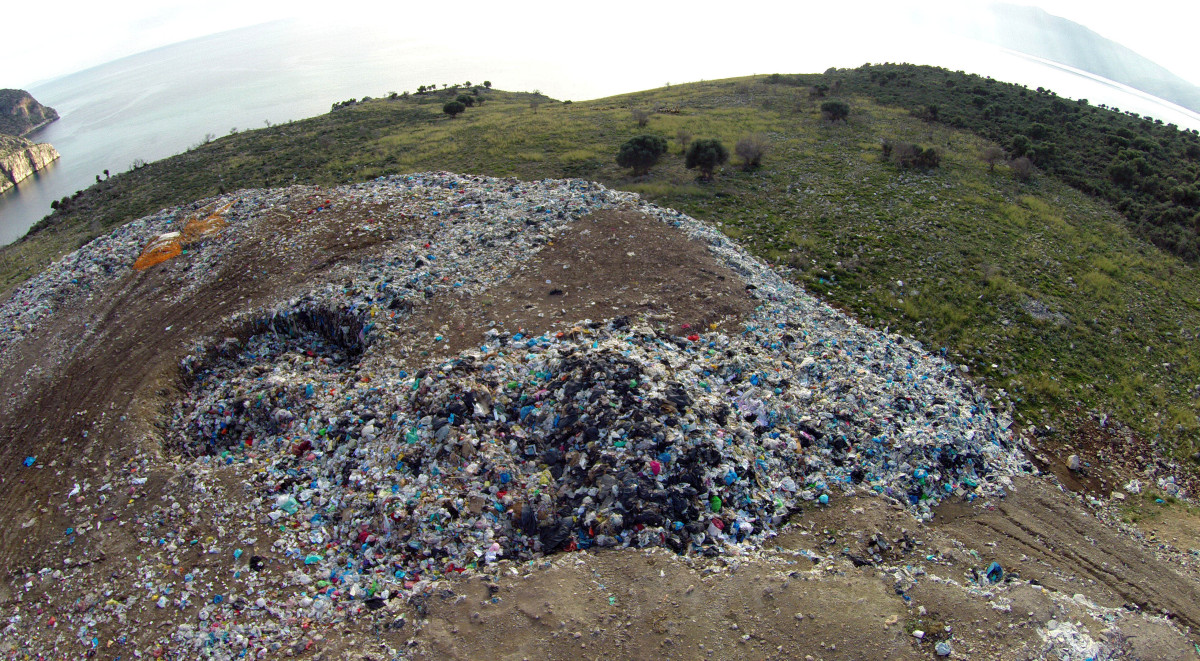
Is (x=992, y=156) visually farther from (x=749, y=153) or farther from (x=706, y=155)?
(x=706, y=155)

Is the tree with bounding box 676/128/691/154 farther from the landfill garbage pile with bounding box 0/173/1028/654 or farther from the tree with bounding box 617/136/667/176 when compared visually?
the landfill garbage pile with bounding box 0/173/1028/654

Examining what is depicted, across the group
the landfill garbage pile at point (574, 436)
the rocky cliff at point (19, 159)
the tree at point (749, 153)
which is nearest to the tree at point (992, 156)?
the tree at point (749, 153)

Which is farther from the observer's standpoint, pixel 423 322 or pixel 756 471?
pixel 423 322

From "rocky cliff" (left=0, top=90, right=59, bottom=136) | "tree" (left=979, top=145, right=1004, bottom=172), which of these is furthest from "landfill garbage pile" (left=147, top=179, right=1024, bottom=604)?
"rocky cliff" (left=0, top=90, right=59, bottom=136)

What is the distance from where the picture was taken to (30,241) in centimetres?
1808

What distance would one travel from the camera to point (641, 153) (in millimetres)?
17375

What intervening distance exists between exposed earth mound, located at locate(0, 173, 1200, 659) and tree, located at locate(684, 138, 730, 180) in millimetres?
7805

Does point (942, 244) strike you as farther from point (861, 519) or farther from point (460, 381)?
point (460, 381)

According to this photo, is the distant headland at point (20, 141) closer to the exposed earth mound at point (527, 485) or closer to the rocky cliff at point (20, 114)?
the rocky cliff at point (20, 114)

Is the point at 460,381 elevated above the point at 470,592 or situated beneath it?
elevated above

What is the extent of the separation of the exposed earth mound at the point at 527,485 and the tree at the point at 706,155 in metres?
7.80

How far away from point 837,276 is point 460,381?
887 cm

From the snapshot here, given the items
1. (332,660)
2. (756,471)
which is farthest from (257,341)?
(756,471)

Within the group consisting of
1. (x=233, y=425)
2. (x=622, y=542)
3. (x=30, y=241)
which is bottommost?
(x=30, y=241)
